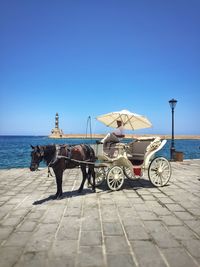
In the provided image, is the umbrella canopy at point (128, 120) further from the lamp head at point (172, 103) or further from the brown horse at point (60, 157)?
the lamp head at point (172, 103)

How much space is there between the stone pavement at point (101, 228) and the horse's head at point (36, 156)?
90cm

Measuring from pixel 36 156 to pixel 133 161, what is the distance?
144 inches

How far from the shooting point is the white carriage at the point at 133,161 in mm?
7590

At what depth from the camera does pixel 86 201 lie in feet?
20.9

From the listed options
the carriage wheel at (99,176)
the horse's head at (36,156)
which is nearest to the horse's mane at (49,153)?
the horse's head at (36,156)

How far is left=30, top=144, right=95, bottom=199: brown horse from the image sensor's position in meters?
6.54

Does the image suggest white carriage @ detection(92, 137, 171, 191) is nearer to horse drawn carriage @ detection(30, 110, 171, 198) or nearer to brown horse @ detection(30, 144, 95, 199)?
horse drawn carriage @ detection(30, 110, 171, 198)

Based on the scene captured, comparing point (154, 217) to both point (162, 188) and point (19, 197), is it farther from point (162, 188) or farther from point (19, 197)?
point (19, 197)

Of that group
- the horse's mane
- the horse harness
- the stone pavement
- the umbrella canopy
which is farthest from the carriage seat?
the horse's mane

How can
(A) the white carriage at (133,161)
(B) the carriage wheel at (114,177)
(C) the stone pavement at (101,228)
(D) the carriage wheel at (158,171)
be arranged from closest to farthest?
(C) the stone pavement at (101,228) → (B) the carriage wheel at (114,177) → (A) the white carriage at (133,161) → (D) the carriage wheel at (158,171)

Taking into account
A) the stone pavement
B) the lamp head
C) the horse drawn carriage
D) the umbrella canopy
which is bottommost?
the stone pavement

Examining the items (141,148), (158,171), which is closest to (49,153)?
(141,148)

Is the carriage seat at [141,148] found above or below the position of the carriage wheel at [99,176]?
above

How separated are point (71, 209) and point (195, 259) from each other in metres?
3.01
